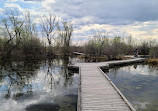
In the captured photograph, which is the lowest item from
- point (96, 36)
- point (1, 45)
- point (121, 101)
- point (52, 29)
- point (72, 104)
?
point (72, 104)

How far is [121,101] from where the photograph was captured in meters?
4.22

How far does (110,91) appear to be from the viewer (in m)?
5.19

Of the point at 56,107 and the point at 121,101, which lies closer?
the point at 121,101

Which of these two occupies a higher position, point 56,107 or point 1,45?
point 1,45

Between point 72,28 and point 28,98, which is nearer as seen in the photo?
point 28,98

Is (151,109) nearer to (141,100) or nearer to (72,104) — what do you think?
(141,100)

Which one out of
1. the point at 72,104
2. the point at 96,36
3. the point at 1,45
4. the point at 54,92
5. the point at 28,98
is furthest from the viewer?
the point at 96,36

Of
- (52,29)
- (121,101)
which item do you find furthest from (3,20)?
(121,101)

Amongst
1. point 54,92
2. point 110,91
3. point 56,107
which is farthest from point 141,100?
point 54,92

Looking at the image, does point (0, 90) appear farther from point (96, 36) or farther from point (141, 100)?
point (96, 36)

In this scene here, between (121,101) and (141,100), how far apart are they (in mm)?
1803

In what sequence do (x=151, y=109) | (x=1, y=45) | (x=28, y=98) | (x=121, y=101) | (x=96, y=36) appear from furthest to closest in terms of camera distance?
(x=96, y=36)
(x=1, y=45)
(x=28, y=98)
(x=151, y=109)
(x=121, y=101)

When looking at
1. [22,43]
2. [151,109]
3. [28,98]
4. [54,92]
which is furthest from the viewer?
[22,43]

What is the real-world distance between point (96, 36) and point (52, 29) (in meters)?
11.1
